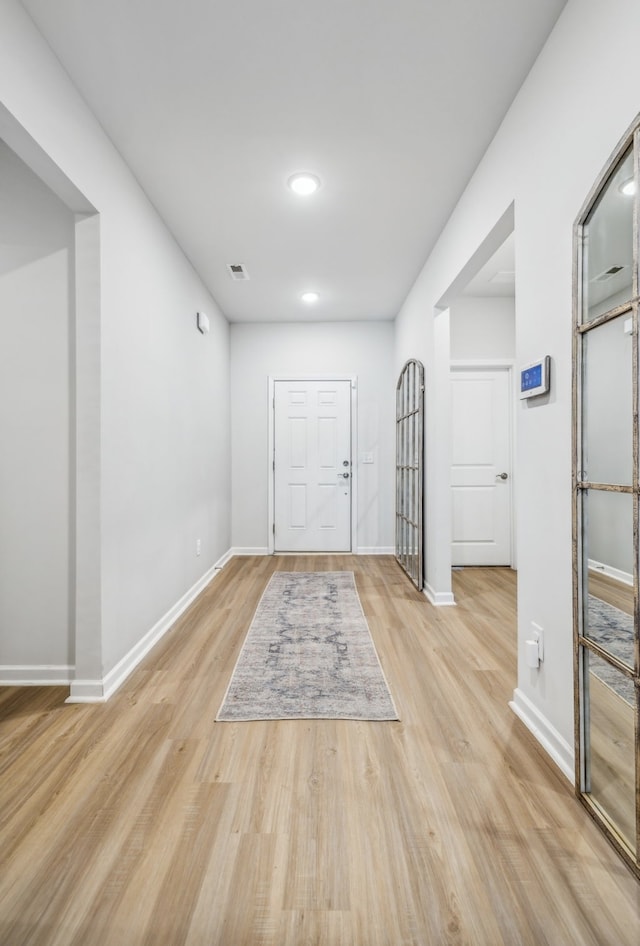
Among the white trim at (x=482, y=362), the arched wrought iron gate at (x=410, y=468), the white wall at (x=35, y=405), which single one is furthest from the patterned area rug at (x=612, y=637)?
the white trim at (x=482, y=362)

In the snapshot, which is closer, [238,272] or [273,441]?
[238,272]

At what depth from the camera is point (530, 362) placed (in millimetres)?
1809

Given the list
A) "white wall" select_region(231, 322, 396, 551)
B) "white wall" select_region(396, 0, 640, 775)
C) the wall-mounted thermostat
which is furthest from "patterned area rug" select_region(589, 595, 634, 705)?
"white wall" select_region(231, 322, 396, 551)

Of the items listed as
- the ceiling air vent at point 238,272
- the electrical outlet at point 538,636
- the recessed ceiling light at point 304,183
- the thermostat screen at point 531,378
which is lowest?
the electrical outlet at point 538,636

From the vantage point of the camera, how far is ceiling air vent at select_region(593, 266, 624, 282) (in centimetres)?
124

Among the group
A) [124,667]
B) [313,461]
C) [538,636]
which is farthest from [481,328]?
[124,667]

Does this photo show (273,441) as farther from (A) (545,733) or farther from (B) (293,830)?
(B) (293,830)

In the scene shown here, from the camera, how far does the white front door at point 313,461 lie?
5133 mm

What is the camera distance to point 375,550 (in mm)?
5117

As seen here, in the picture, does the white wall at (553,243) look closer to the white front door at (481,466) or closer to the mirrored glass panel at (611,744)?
the mirrored glass panel at (611,744)

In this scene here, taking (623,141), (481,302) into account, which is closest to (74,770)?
(623,141)

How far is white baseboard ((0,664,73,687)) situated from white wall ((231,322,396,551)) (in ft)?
10.1

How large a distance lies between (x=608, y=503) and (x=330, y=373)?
13.3 ft

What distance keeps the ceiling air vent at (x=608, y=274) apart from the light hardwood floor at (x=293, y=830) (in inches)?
61.5
